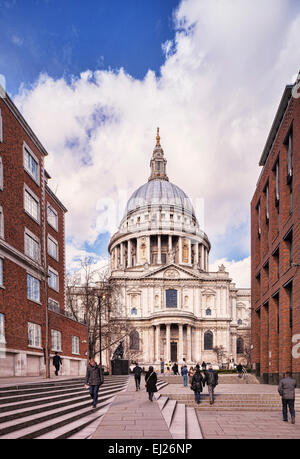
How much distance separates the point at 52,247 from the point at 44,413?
25010 mm

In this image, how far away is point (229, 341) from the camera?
9006 cm

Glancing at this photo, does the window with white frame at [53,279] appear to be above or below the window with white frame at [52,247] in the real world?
below

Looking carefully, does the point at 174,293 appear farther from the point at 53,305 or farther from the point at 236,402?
the point at 236,402

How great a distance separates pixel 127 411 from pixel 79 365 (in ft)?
83.6

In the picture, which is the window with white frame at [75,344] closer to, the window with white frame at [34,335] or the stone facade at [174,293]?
the window with white frame at [34,335]

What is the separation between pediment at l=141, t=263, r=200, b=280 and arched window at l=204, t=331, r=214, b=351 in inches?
457

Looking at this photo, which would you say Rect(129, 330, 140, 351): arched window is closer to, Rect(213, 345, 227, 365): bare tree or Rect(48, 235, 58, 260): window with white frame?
Rect(213, 345, 227, 365): bare tree

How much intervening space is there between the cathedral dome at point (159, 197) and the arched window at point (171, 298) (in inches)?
1167

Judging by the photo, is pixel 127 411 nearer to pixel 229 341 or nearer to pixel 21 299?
pixel 21 299

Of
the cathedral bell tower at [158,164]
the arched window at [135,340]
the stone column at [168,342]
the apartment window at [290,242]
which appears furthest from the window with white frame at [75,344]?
the cathedral bell tower at [158,164]

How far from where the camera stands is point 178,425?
45.6ft

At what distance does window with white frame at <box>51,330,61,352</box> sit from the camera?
3244 cm

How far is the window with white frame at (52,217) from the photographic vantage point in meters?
35.6
